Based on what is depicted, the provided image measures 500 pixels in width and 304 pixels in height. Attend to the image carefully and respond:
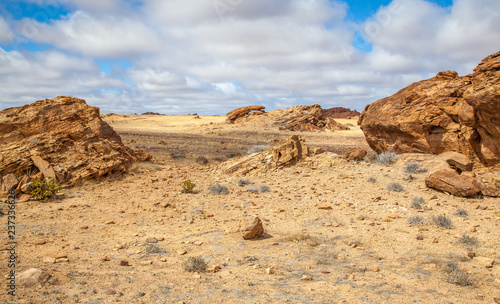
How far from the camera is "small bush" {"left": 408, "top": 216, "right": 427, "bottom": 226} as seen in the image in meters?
6.68

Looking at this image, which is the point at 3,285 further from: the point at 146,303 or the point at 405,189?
the point at 405,189

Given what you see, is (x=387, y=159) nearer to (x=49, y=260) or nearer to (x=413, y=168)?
(x=413, y=168)

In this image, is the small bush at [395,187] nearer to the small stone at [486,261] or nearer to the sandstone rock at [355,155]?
the sandstone rock at [355,155]

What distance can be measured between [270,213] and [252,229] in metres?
1.72

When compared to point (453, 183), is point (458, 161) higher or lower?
higher

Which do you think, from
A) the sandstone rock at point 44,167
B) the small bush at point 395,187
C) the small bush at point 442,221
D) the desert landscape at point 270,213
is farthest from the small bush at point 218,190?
the small bush at point 442,221

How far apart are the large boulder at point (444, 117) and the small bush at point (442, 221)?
3407 mm

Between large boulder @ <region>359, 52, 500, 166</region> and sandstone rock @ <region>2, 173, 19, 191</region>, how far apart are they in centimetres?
1206

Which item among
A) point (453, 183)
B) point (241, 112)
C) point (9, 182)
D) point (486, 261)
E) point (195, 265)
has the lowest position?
point (486, 261)

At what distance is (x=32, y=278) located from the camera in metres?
3.96

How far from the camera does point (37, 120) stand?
11234mm

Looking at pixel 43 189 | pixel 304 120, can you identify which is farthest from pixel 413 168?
pixel 304 120

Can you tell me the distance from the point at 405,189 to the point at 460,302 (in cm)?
519

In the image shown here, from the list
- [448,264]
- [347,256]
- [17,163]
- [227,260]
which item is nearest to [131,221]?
[227,260]
